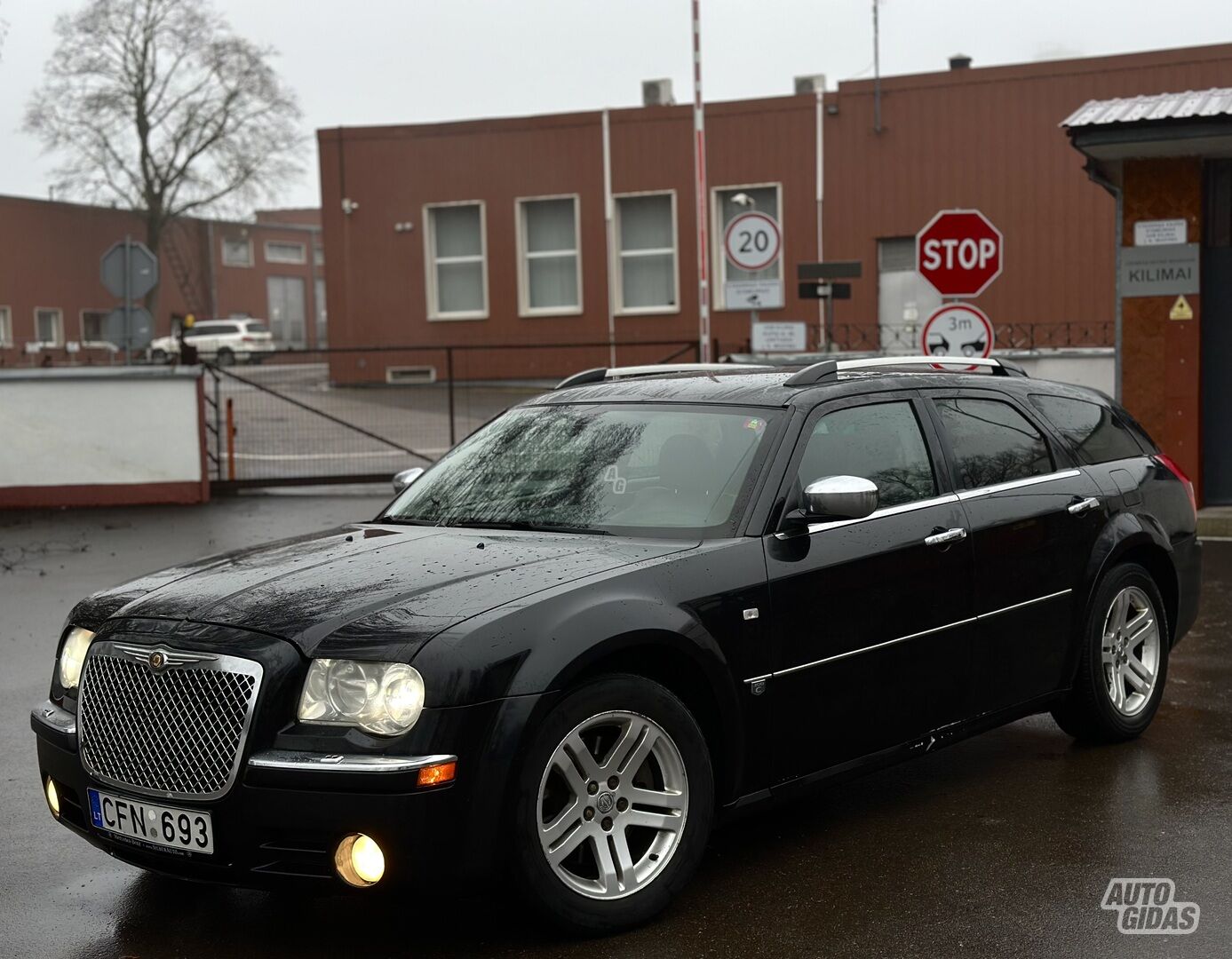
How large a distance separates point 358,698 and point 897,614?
78.2 inches

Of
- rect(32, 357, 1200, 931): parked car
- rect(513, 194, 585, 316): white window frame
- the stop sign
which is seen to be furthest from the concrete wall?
rect(513, 194, 585, 316): white window frame

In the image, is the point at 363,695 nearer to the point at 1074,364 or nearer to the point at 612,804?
the point at 612,804

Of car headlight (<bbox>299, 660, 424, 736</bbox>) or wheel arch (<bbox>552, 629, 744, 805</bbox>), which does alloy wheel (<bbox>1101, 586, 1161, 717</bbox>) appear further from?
car headlight (<bbox>299, 660, 424, 736</bbox>)

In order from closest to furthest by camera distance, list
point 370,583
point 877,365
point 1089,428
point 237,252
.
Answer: point 370,583 < point 877,365 < point 1089,428 < point 237,252

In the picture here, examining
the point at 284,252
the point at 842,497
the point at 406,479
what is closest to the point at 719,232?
the point at 406,479

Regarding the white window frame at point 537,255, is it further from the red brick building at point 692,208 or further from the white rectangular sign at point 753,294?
the white rectangular sign at point 753,294

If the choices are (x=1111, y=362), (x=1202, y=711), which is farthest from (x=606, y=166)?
(x=1202, y=711)

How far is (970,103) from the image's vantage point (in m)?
29.2

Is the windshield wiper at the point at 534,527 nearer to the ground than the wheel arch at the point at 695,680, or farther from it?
farther from it

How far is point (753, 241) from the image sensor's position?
50.7 feet

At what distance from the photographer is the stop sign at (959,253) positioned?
1335 centimetres

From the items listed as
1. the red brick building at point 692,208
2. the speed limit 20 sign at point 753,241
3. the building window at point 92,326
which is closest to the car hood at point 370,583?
the speed limit 20 sign at point 753,241

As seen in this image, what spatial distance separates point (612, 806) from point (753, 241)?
11.5 meters

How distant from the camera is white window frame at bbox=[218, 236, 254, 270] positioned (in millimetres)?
66625
